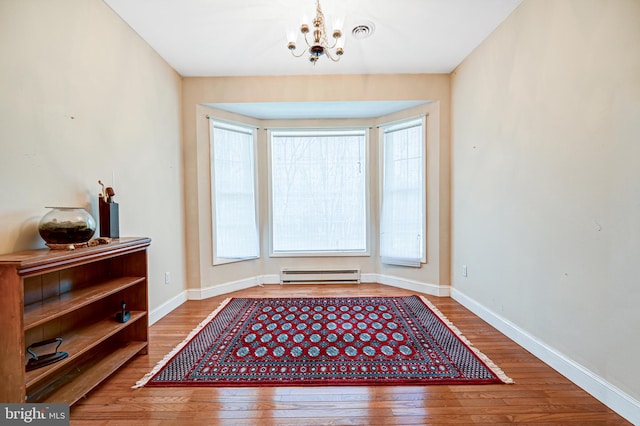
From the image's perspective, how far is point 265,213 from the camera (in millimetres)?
3783

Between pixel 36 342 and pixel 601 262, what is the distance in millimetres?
3379

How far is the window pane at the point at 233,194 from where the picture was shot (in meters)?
3.36

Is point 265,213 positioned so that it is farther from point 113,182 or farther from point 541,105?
point 541,105

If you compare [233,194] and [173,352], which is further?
[233,194]

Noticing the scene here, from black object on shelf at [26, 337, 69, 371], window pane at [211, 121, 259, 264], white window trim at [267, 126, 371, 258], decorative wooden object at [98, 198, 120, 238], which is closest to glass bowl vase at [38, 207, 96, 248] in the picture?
decorative wooden object at [98, 198, 120, 238]

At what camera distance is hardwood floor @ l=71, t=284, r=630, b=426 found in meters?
1.41

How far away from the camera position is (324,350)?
206 cm

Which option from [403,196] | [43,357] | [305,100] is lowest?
[43,357]

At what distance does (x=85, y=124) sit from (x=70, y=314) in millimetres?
1356

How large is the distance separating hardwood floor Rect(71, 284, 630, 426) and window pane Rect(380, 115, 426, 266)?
1.75m

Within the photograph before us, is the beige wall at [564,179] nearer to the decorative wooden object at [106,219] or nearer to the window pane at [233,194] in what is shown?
the window pane at [233,194]

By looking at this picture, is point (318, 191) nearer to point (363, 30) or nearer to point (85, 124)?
point (363, 30)

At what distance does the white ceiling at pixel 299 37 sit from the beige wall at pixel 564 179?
0.41 meters

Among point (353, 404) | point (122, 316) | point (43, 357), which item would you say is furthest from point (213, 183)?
point (353, 404)
